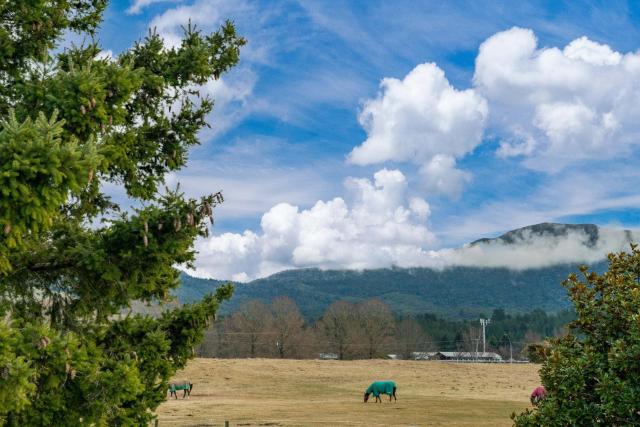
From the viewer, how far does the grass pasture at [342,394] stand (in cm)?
2947

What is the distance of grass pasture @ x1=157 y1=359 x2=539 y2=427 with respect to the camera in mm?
29469

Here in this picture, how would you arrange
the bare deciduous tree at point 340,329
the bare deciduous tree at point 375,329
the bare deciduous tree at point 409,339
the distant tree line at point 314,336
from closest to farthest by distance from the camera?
the distant tree line at point 314,336
the bare deciduous tree at point 375,329
the bare deciduous tree at point 340,329
the bare deciduous tree at point 409,339

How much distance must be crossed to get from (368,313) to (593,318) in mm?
116931

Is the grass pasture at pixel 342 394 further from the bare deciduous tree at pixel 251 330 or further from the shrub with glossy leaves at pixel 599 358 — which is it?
the bare deciduous tree at pixel 251 330

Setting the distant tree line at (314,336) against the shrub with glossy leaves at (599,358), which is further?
the distant tree line at (314,336)

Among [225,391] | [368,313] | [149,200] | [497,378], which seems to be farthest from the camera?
[368,313]

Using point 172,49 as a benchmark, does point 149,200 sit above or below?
below

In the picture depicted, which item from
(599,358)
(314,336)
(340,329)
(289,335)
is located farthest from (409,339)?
(599,358)

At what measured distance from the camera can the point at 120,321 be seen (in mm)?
11945

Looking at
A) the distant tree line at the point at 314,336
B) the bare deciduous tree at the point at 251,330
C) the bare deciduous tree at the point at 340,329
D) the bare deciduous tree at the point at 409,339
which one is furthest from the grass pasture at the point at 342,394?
the bare deciduous tree at the point at 409,339

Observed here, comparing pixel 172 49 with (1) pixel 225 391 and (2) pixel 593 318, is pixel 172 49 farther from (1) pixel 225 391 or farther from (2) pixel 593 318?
(1) pixel 225 391

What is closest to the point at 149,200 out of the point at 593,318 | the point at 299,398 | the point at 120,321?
the point at 120,321

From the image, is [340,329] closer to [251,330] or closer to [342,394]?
[251,330]

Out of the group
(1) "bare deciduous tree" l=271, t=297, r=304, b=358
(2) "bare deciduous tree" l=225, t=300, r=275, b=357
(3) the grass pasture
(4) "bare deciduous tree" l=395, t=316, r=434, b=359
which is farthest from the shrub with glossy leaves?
(4) "bare deciduous tree" l=395, t=316, r=434, b=359
